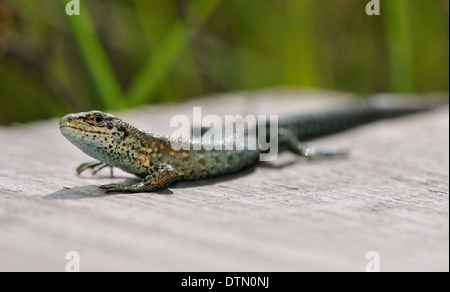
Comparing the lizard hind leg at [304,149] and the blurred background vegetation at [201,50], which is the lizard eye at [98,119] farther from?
the blurred background vegetation at [201,50]

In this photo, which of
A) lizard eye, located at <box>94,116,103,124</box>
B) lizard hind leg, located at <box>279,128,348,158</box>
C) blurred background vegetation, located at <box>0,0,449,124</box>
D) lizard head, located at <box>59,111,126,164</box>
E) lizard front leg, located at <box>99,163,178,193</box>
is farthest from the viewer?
blurred background vegetation, located at <box>0,0,449,124</box>

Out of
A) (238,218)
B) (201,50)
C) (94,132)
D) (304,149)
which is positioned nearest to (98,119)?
(94,132)

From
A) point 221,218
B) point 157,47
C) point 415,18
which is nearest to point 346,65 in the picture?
point 415,18

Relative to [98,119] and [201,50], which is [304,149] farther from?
[201,50]

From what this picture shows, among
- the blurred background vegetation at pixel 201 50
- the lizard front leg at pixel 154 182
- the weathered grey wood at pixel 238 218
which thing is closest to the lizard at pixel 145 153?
the lizard front leg at pixel 154 182

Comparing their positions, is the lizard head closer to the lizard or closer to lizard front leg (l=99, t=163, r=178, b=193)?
the lizard

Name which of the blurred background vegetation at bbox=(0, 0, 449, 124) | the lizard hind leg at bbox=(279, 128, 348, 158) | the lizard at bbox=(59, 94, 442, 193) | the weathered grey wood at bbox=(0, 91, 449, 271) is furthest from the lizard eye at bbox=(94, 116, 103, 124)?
the blurred background vegetation at bbox=(0, 0, 449, 124)
